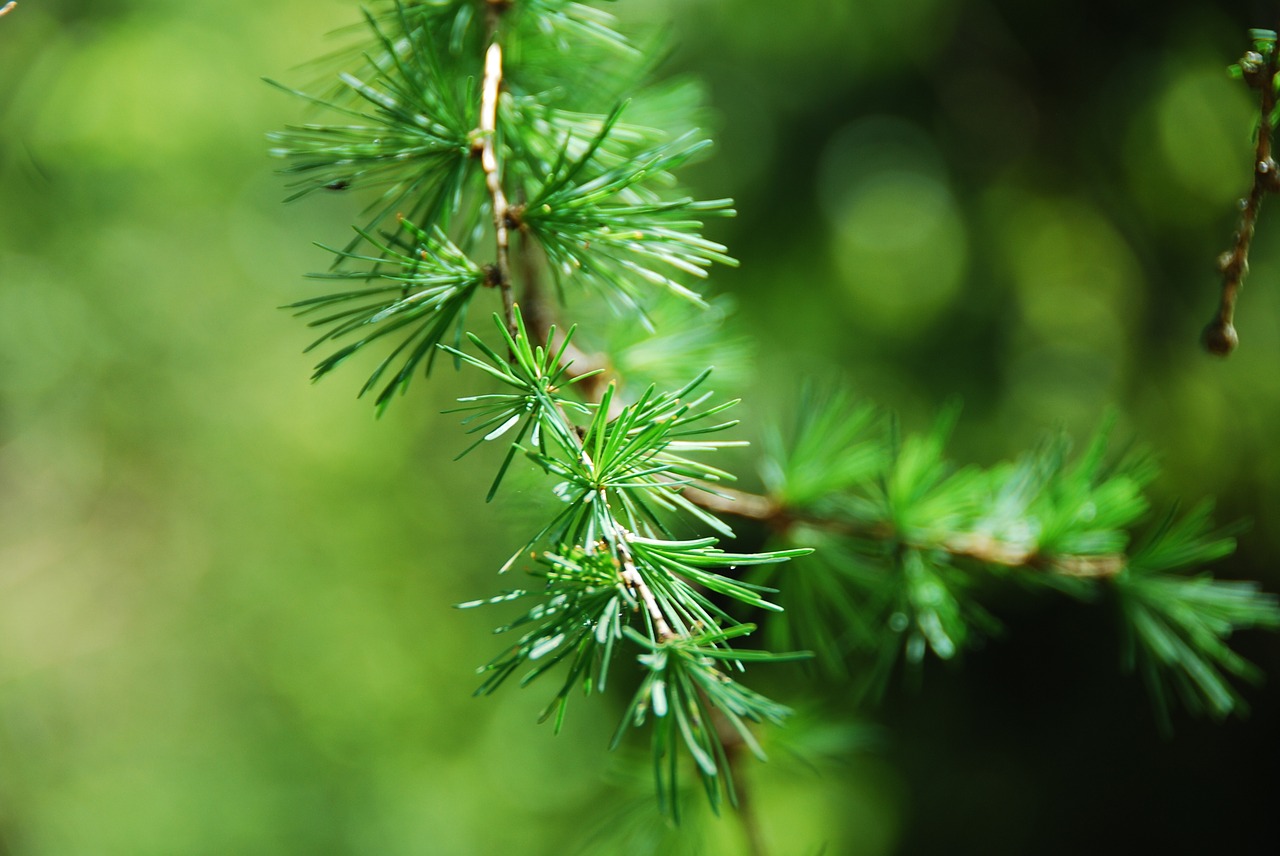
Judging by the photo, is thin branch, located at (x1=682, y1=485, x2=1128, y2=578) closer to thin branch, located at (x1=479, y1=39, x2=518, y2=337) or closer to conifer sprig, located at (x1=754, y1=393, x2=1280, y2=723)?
conifer sprig, located at (x1=754, y1=393, x2=1280, y2=723)

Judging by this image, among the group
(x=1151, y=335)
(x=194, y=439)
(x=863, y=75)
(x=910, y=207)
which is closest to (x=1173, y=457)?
(x=1151, y=335)

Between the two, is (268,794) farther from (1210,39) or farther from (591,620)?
(1210,39)

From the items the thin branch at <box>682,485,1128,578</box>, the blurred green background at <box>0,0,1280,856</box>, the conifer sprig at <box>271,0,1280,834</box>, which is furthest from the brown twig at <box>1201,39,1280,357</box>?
the blurred green background at <box>0,0,1280,856</box>

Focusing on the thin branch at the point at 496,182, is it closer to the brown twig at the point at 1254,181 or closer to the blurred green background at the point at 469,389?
the brown twig at the point at 1254,181

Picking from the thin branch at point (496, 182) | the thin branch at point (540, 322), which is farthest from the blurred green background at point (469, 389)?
the thin branch at point (496, 182)

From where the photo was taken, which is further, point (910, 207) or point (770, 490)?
point (910, 207)

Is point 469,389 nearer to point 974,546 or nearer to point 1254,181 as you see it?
point 974,546

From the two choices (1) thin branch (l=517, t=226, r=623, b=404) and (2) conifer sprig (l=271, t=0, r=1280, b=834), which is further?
(1) thin branch (l=517, t=226, r=623, b=404)
